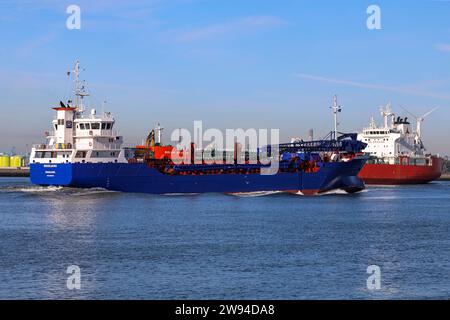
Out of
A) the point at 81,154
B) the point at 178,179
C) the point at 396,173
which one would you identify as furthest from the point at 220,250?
the point at 396,173

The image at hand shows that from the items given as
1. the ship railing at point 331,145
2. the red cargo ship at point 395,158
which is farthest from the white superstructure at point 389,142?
the ship railing at point 331,145

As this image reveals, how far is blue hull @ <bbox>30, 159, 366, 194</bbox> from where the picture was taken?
64.9 meters

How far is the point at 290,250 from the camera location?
109ft

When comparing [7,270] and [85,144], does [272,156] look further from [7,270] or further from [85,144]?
[7,270]

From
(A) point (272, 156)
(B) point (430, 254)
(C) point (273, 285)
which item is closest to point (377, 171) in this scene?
(A) point (272, 156)

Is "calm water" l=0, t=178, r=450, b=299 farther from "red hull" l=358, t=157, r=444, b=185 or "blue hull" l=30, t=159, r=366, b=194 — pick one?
"red hull" l=358, t=157, r=444, b=185

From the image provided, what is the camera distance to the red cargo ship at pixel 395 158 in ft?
350

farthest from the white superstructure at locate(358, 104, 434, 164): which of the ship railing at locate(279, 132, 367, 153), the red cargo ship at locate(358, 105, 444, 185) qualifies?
the ship railing at locate(279, 132, 367, 153)

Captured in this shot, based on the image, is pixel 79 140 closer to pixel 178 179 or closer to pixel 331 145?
pixel 178 179

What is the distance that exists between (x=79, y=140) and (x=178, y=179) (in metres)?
11.2

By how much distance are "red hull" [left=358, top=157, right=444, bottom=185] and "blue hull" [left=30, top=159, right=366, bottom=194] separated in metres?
29.8

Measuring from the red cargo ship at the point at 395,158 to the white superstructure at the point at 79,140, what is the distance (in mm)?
50022

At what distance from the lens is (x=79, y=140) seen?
67.7m

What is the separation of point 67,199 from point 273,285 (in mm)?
39971
